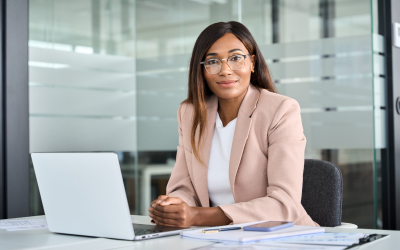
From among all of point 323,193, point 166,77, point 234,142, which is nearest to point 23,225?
point 234,142

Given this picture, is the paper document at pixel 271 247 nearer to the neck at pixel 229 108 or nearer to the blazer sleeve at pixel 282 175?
the blazer sleeve at pixel 282 175

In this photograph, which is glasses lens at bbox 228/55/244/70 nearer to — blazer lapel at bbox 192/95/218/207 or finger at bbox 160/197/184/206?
blazer lapel at bbox 192/95/218/207

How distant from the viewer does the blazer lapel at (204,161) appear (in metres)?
1.81

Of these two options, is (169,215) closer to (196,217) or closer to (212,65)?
(196,217)

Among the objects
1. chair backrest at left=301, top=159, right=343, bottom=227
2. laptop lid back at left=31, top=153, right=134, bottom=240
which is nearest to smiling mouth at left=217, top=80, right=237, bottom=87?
chair backrest at left=301, top=159, right=343, bottom=227

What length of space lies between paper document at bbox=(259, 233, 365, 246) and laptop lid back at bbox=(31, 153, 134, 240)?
37cm

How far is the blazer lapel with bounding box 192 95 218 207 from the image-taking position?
5.95ft

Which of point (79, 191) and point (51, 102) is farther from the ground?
point (51, 102)

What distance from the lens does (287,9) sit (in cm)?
325

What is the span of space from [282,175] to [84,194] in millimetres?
699

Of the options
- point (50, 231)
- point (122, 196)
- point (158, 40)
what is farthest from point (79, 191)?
point (158, 40)

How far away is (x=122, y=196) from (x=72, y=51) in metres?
2.41

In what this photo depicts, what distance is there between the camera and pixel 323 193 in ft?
6.02

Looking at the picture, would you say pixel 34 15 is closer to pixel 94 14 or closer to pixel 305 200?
pixel 94 14
